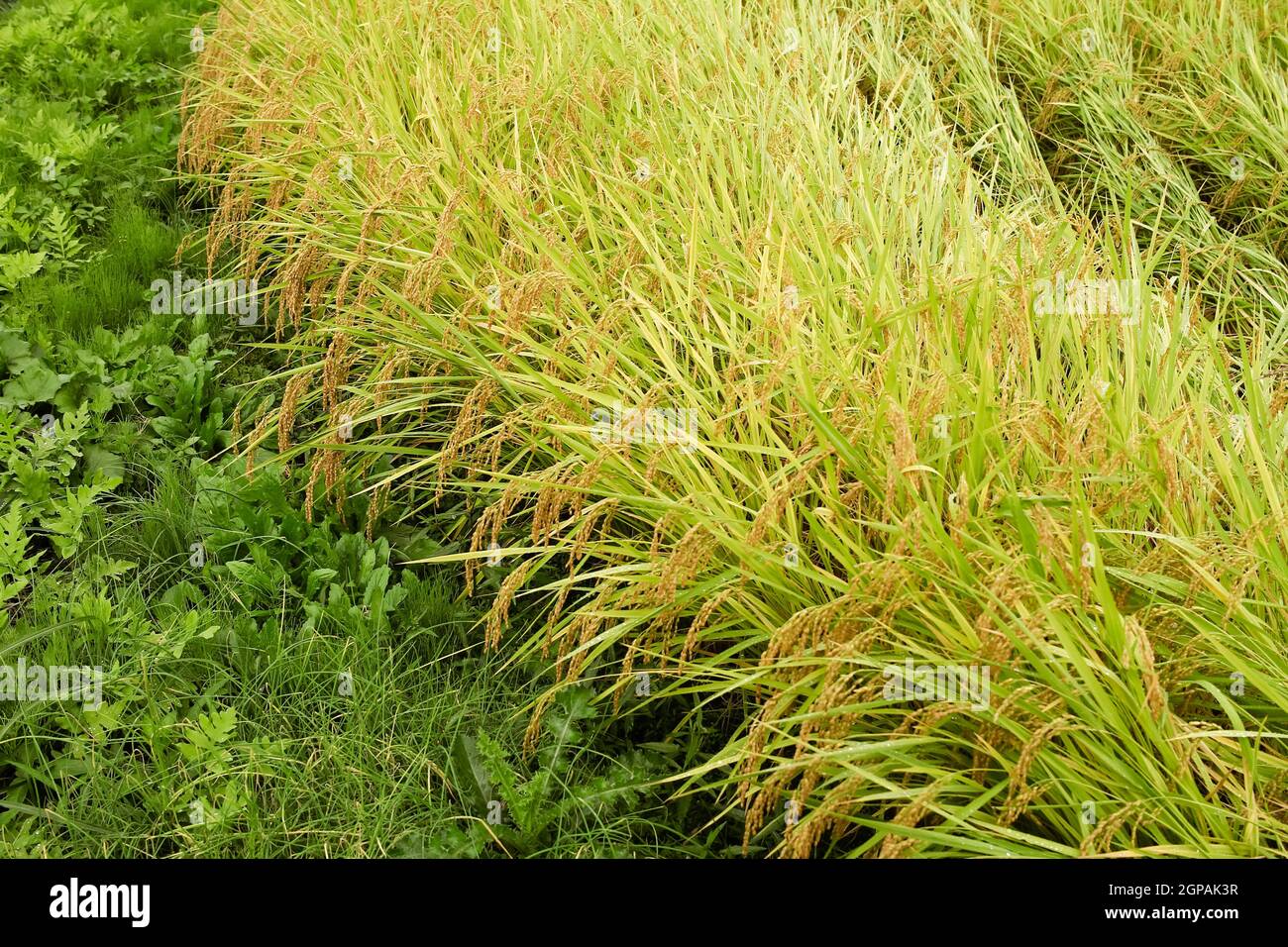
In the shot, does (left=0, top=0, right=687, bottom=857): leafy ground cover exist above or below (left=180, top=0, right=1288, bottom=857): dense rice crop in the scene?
below

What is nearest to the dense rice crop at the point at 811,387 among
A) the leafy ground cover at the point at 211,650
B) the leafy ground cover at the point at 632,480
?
the leafy ground cover at the point at 632,480

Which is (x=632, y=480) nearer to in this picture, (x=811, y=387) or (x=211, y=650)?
(x=811, y=387)

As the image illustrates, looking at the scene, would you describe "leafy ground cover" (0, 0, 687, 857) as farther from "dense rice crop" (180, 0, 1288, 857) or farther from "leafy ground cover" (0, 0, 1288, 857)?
"dense rice crop" (180, 0, 1288, 857)

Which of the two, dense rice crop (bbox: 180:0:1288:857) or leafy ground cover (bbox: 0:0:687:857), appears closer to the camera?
dense rice crop (bbox: 180:0:1288:857)

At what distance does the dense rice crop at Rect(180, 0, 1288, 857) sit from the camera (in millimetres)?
1921

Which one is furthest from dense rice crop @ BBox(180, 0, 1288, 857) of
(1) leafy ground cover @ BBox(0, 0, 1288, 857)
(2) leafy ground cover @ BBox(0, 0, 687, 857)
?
(2) leafy ground cover @ BBox(0, 0, 687, 857)

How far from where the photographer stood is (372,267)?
307 centimetres

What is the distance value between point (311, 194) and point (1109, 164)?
2.73 meters

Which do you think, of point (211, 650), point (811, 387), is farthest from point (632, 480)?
point (211, 650)

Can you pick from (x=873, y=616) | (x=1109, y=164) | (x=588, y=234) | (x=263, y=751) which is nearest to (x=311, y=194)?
(x=588, y=234)

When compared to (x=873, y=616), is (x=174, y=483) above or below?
below

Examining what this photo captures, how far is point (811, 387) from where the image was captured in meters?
2.38
